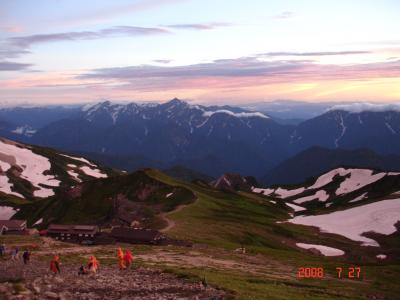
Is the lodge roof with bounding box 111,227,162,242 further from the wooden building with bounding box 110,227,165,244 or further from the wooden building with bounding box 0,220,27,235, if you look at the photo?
the wooden building with bounding box 0,220,27,235

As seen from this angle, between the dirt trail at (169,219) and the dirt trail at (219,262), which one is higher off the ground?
the dirt trail at (219,262)

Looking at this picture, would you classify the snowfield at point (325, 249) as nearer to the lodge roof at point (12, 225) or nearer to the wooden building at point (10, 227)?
the wooden building at point (10, 227)

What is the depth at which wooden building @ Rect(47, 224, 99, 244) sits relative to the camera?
8954cm

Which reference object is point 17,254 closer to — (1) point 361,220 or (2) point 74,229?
(2) point 74,229

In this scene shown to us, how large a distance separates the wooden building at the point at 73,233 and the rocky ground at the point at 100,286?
4966cm

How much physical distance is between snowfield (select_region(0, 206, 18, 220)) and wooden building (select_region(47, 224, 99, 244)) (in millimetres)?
87741

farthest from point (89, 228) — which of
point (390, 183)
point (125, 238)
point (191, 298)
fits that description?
point (390, 183)

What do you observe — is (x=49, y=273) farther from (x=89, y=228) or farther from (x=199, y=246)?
(x=89, y=228)

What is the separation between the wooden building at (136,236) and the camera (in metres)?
81.9

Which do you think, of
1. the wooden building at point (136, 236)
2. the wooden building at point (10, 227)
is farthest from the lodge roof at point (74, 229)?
the wooden building at point (10, 227)

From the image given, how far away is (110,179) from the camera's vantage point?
543ft

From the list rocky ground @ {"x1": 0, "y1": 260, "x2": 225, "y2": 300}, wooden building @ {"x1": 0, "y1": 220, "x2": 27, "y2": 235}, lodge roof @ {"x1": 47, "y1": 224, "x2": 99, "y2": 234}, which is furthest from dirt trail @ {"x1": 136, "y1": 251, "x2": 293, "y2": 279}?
wooden building @ {"x1": 0, "y1": 220, "x2": 27, "y2": 235}

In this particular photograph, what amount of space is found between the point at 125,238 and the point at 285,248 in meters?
41.4

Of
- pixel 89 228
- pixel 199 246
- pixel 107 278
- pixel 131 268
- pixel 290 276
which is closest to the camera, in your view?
pixel 107 278
